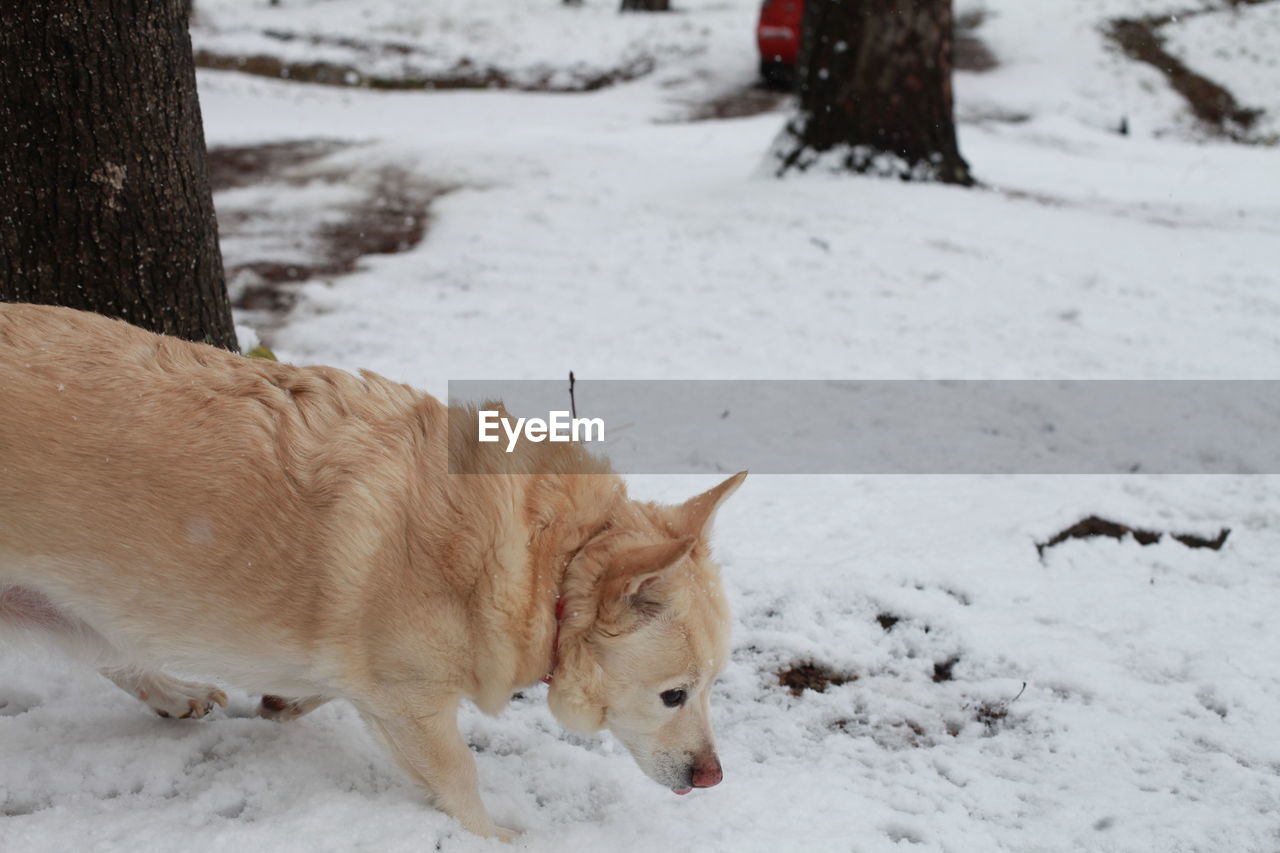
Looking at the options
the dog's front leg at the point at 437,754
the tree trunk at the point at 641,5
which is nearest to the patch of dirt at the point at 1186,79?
the tree trunk at the point at 641,5

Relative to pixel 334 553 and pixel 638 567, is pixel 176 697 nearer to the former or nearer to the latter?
pixel 334 553

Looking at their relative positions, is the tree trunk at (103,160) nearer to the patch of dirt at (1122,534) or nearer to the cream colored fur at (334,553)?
the cream colored fur at (334,553)

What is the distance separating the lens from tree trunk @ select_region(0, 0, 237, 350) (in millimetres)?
3758

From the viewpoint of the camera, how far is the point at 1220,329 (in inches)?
274

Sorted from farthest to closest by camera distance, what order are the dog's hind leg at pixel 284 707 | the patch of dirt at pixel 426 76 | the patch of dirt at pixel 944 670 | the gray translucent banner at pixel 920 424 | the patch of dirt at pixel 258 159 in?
1. the patch of dirt at pixel 426 76
2. the patch of dirt at pixel 258 159
3. the gray translucent banner at pixel 920 424
4. the patch of dirt at pixel 944 670
5. the dog's hind leg at pixel 284 707

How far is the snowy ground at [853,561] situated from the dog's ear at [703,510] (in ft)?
2.99

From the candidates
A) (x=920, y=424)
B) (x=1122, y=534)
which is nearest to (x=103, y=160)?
(x=920, y=424)

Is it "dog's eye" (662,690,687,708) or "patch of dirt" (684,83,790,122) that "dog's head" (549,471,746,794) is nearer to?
"dog's eye" (662,690,687,708)

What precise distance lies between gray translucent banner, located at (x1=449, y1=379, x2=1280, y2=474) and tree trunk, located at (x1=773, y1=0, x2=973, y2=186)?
3.99 meters

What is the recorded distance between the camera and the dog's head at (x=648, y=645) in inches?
110

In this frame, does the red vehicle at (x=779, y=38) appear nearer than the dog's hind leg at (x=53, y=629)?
No

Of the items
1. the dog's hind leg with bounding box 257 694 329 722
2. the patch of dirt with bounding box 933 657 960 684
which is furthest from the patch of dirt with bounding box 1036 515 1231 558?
the dog's hind leg with bounding box 257 694 329 722

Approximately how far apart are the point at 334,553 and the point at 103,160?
224 cm

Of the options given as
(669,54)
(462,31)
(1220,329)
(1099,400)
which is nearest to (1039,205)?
(1220,329)
